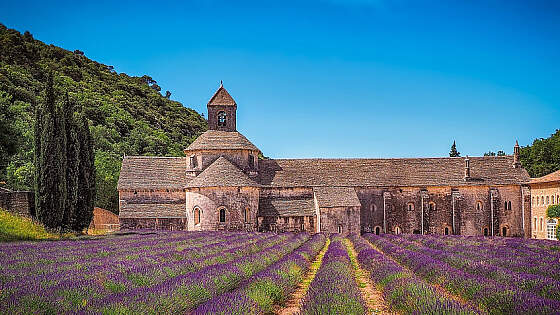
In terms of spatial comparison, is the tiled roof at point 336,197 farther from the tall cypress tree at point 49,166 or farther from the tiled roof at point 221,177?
the tall cypress tree at point 49,166

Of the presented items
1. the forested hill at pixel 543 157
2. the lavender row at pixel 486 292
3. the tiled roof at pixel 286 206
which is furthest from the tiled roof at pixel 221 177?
the forested hill at pixel 543 157

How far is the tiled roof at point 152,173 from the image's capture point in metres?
47.2

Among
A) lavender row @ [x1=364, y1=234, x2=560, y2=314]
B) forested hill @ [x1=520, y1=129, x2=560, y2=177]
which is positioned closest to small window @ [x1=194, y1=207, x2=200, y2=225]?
lavender row @ [x1=364, y1=234, x2=560, y2=314]

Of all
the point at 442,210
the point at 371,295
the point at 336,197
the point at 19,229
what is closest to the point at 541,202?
the point at 442,210

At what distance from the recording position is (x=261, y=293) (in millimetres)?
12078

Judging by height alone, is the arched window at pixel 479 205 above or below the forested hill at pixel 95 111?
below

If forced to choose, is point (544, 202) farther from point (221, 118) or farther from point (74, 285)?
point (74, 285)

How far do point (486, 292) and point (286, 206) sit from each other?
35154 millimetres

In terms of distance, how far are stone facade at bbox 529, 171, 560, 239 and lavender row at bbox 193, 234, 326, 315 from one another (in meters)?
30.5

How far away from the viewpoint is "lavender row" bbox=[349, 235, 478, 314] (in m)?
9.46

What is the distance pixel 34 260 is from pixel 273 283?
8.47 meters

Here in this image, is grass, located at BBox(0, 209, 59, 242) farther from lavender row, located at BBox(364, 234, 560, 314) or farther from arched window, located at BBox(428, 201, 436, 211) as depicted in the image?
arched window, located at BBox(428, 201, 436, 211)

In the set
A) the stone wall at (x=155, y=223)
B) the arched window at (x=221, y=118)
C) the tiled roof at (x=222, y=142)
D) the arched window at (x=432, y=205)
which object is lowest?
the stone wall at (x=155, y=223)

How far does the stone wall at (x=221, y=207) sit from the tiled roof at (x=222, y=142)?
5.09 metres
